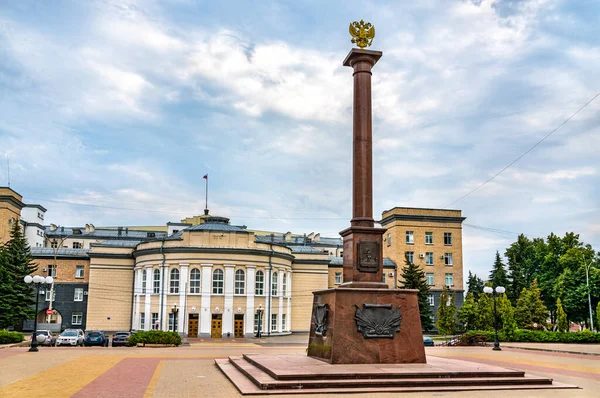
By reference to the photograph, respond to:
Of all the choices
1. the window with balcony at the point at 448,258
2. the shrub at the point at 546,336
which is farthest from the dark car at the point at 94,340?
the window with balcony at the point at 448,258

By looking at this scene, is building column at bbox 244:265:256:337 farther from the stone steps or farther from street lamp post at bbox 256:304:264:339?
the stone steps

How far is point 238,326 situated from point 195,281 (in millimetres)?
5371

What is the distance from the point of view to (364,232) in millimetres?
18016

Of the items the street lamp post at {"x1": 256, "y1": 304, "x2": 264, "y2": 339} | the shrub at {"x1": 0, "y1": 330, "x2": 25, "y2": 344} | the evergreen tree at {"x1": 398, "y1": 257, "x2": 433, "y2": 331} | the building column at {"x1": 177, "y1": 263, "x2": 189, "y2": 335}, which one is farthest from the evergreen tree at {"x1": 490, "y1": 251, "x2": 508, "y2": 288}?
the shrub at {"x1": 0, "y1": 330, "x2": 25, "y2": 344}

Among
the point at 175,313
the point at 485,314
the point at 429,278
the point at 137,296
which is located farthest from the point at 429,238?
the point at 137,296

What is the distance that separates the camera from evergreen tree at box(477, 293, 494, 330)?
47156mm

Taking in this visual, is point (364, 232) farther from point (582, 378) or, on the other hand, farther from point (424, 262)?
point (424, 262)

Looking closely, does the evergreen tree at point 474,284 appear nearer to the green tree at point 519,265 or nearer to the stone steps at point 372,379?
the green tree at point 519,265

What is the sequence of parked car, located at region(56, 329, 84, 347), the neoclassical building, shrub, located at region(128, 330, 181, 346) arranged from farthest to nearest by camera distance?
1. the neoclassical building
2. parked car, located at region(56, 329, 84, 347)
3. shrub, located at region(128, 330, 181, 346)

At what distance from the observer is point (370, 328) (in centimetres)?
1688

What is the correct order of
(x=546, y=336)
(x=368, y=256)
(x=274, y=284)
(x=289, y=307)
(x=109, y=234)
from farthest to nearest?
1. (x=109, y=234)
2. (x=289, y=307)
3. (x=274, y=284)
4. (x=546, y=336)
5. (x=368, y=256)

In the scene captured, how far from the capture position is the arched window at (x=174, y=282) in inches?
1946

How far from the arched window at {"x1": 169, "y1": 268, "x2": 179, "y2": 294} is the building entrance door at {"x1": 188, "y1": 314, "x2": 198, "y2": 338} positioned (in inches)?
99.2

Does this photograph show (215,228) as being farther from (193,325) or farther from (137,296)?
(137,296)
